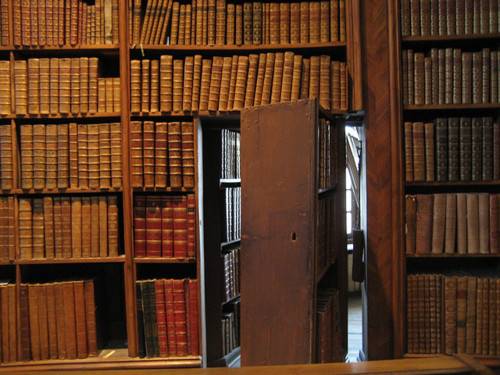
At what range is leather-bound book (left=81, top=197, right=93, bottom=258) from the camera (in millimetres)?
2379

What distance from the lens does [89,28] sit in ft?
7.77

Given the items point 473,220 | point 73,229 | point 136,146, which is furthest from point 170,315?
point 473,220

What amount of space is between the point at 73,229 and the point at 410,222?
5.64 feet

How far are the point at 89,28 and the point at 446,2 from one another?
5.89ft

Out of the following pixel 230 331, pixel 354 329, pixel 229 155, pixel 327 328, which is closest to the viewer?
pixel 327 328

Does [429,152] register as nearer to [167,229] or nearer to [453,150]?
[453,150]

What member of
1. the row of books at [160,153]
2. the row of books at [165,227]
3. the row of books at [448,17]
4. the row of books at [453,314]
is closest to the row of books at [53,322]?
the row of books at [165,227]

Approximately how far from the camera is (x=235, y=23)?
2391 millimetres

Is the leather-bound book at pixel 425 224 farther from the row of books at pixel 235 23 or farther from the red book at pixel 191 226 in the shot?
the red book at pixel 191 226

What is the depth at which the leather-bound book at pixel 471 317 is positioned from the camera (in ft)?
7.52

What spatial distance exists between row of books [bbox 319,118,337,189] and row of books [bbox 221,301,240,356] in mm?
1341

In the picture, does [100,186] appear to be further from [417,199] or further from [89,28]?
[417,199]

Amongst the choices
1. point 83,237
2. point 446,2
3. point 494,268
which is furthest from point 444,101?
point 83,237

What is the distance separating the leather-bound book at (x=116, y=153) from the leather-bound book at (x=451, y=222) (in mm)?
1662
